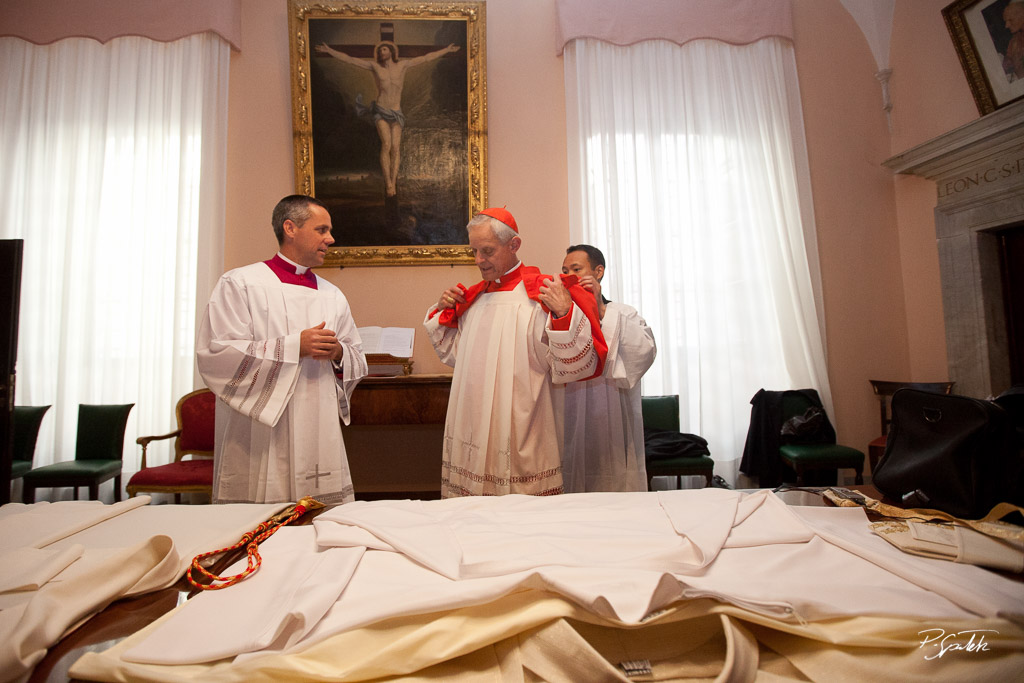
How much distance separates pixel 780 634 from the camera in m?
0.87

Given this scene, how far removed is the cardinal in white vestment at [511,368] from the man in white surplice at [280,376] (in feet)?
1.93

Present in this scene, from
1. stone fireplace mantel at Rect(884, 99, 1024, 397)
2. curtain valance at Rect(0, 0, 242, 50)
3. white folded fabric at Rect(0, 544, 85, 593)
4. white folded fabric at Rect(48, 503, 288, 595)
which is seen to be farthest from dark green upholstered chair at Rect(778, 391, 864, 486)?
curtain valance at Rect(0, 0, 242, 50)

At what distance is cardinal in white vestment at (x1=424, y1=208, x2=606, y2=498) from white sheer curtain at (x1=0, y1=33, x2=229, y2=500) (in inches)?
122

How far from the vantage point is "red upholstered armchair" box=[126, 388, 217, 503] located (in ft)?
11.4

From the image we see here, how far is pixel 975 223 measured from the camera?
4348mm

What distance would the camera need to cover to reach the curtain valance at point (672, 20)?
4.82 meters

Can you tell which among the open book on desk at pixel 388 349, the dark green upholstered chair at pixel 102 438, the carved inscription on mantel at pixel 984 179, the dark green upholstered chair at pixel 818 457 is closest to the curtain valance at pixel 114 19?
the open book on desk at pixel 388 349

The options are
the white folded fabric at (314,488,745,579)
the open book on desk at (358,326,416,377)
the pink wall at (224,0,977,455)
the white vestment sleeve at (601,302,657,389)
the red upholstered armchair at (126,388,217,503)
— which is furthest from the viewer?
the pink wall at (224,0,977,455)

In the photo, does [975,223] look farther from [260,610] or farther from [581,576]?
[260,610]

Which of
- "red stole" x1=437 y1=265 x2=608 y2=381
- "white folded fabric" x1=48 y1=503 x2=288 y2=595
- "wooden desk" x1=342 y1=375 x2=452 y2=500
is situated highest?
"red stole" x1=437 y1=265 x2=608 y2=381

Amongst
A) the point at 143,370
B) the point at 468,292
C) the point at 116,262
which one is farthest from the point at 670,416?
the point at 116,262

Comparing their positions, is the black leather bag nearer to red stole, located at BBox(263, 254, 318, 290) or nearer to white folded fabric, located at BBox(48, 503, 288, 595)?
white folded fabric, located at BBox(48, 503, 288, 595)

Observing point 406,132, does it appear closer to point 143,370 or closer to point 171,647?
point 143,370

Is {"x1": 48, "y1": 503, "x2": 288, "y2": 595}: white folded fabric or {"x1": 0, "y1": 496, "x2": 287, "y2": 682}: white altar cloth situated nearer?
{"x1": 0, "y1": 496, "x2": 287, "y2": 682}: white altar cloth
